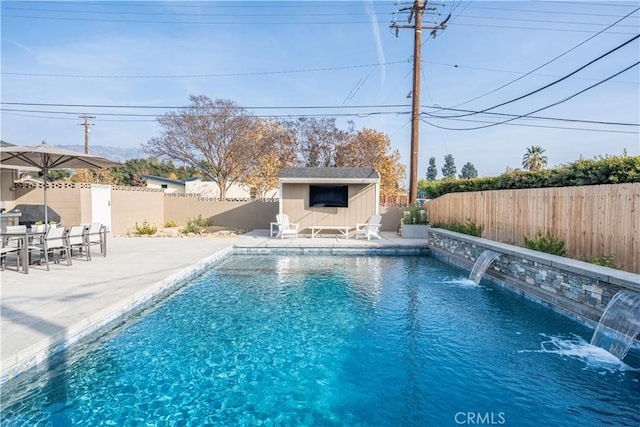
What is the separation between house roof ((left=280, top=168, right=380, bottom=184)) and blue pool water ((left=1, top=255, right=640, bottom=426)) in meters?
7.62

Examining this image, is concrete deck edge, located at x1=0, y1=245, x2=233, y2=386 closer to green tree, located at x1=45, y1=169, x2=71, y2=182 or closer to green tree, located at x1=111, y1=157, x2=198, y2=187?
green tree, located at x1=45, y1=169, x2=71, y2=182

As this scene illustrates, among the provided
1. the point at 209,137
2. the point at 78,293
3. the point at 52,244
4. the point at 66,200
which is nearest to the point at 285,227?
the point at 52,244

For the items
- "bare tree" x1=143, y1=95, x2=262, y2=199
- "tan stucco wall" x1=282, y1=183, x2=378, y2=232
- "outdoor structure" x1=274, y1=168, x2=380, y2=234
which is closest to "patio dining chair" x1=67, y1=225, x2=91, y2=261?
"outdoor structure" x1=274, y1=168, x2=380, y2=234

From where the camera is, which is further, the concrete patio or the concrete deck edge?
the concrete patio

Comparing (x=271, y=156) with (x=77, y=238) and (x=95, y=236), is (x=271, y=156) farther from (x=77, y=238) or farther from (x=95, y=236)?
(x=77, y=238)

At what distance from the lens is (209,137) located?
2170cm

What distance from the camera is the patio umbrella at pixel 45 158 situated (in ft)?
22.9

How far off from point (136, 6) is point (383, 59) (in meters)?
10.4

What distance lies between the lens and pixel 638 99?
41.3 feet

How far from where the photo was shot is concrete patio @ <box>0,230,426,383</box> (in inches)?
135

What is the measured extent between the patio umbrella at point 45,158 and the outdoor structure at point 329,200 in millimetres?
6289

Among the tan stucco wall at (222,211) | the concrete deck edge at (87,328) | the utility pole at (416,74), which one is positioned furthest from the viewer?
the tan stucco wall at (222,211)

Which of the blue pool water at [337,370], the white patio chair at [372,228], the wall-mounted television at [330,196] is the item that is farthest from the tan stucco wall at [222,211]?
the blue pool water at [337,370]

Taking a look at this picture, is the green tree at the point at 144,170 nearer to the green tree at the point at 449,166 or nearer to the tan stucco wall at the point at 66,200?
the tan stucco wall at the point at 66,200
